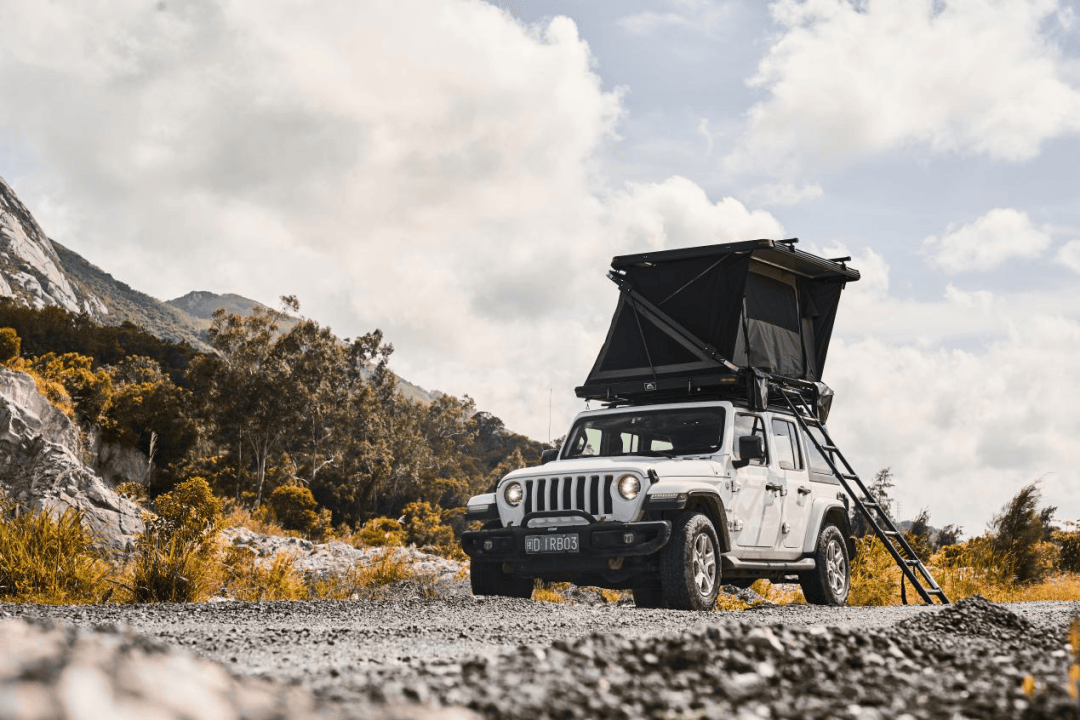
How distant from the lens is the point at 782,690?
3170mm

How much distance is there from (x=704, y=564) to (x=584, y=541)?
1183mm

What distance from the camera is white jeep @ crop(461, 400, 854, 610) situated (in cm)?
885

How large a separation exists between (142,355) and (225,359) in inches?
370

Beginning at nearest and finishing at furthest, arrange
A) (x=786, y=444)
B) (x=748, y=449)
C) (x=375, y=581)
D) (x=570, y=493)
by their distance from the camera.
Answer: (x=570, y=493) → (x=748, y=449) → (x=786, y=444) → (x=375, y=581)

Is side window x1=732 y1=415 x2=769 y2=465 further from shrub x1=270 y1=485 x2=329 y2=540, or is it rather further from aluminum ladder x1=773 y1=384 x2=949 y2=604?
shrub x1=270 y1=485 x2=329 y2=540

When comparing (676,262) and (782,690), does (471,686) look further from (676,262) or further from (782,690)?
(676,262)

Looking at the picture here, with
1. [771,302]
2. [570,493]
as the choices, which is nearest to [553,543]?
[570,493]

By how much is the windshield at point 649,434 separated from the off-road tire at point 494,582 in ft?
5.02

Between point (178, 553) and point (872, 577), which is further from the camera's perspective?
point (872, 577)

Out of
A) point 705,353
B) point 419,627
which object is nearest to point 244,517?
point 705,353

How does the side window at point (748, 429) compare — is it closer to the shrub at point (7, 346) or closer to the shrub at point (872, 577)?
the shrub at point (872, 577)

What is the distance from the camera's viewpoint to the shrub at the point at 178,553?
9195 mm

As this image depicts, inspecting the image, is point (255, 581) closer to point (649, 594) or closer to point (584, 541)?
point (584, 541)

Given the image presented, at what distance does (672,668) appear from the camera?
3375mm
